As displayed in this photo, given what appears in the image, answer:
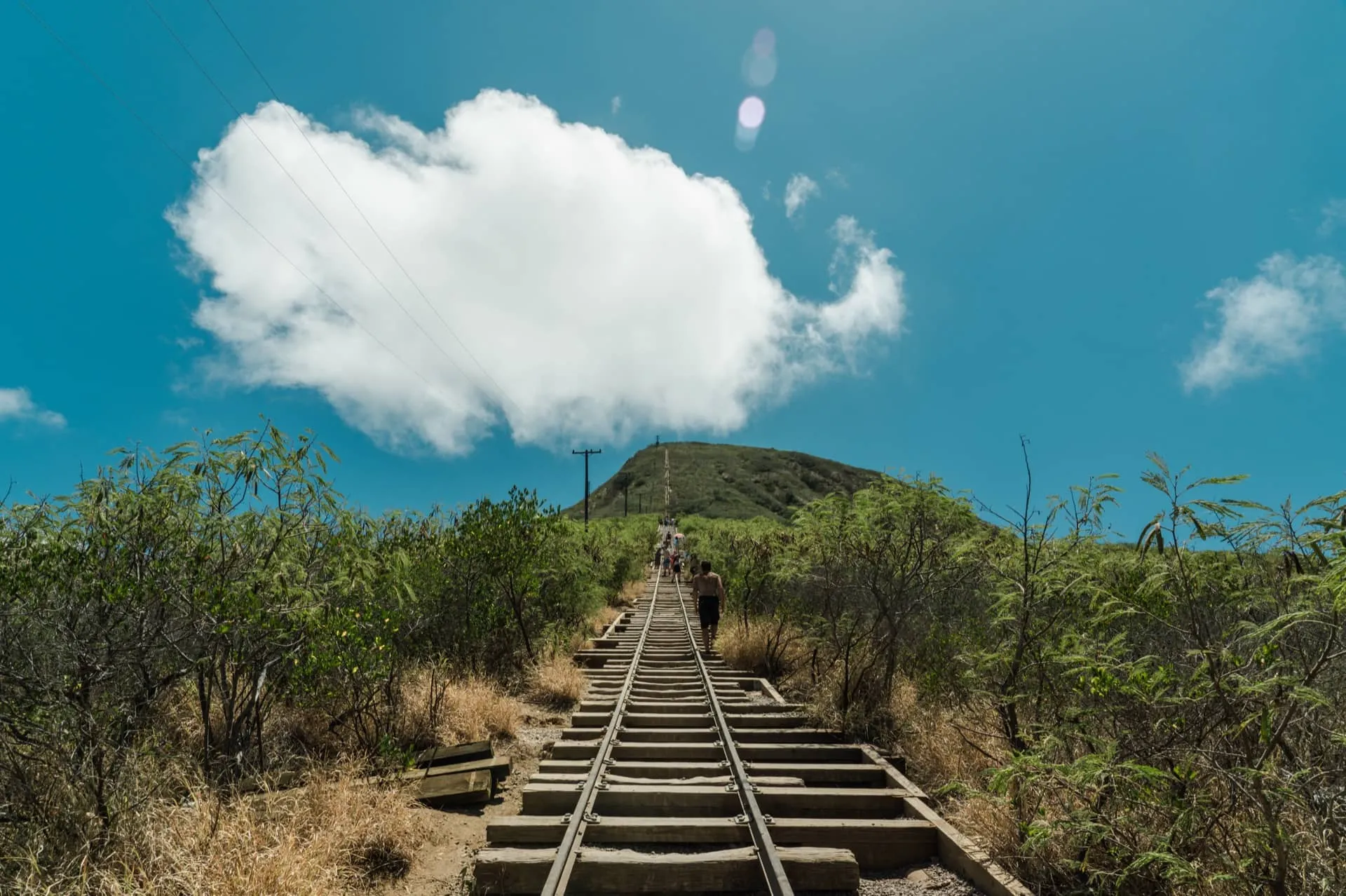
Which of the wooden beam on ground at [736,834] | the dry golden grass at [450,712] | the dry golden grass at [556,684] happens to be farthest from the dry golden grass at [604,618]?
the wooden beam on ground at [736,834]

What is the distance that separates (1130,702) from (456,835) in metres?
5.31

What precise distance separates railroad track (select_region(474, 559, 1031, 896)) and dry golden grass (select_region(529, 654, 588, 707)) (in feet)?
6.82

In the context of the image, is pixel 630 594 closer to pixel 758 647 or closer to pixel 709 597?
pixel 709 597

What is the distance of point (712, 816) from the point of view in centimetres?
557

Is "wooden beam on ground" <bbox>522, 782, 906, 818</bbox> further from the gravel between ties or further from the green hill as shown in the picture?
the green hill

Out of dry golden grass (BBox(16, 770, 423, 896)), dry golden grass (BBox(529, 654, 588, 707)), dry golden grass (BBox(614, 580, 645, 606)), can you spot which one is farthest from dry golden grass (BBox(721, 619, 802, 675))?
dry golden grass (BBox(614, 580, 645, 606))

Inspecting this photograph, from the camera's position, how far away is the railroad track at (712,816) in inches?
175

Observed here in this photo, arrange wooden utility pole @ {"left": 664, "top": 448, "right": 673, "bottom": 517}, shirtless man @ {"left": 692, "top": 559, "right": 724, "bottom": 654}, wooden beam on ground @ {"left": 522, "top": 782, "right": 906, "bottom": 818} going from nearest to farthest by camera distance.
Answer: wooden beam on ground @ {"left": 522, "top": 782, "right": 906, "bottom": 818}, shirtless man @ {"left": 692, "top": 559, "right": 724, "bottom": 654}, wooden utility pole @ {"left": 664, "top": 448, "right": 673, "bottom": 517}

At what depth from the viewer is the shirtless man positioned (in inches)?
575

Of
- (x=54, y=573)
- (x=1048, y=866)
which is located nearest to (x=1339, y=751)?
(x=1048, y=866)

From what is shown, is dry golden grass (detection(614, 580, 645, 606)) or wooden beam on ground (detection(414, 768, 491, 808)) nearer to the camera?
wooden beam on ground (detection(414, 768, 491, 808))

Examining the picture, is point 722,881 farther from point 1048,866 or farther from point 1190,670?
point 1190,670

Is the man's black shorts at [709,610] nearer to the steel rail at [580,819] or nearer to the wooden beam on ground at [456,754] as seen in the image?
the steel rail at [580,819]

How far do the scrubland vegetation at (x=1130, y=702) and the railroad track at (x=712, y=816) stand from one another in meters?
0.52
